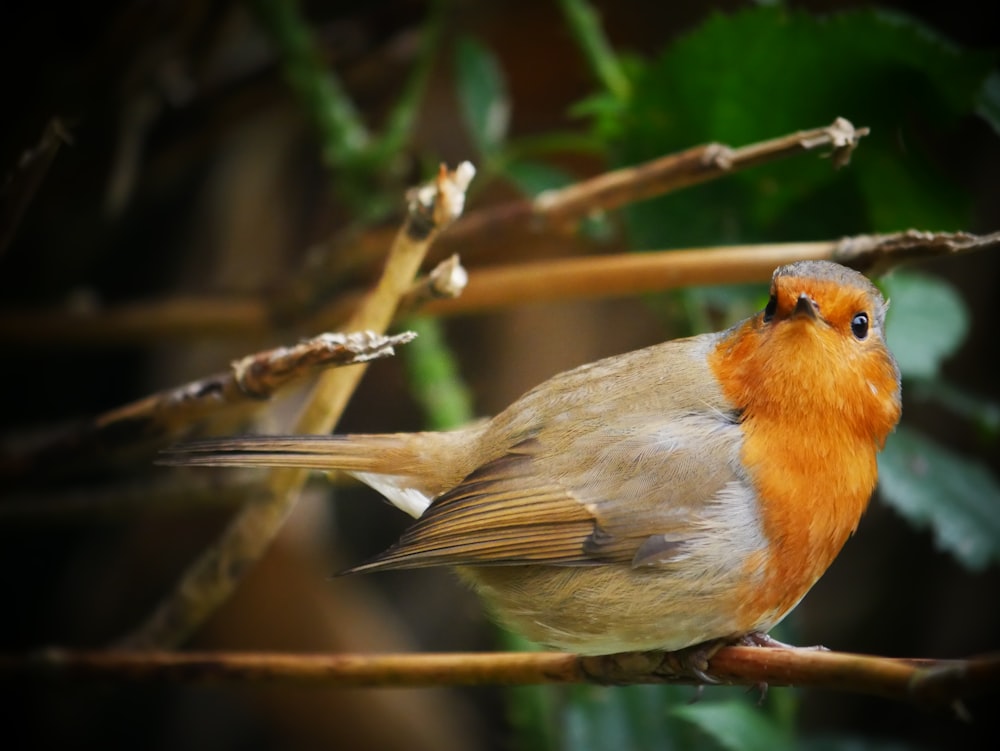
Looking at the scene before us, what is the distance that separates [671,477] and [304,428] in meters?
0.62

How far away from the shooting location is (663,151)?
2172mm

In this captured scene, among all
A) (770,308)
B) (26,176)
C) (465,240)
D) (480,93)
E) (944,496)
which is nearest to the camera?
(770,308)

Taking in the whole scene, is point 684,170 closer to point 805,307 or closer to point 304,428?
point 805,307

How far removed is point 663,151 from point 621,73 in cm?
24

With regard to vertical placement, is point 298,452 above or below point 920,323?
above

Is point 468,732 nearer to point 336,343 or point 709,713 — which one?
point 709,713

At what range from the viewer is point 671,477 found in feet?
5.12

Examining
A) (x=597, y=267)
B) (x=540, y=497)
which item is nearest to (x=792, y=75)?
(x=597, y=267)

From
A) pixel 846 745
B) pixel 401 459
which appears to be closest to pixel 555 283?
pixel 401 459

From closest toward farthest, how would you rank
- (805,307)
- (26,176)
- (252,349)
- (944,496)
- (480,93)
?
(805,307) < (26,176) < (944,496) < (480,93) < (252,349)

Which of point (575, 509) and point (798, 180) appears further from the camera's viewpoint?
point (798, 180)

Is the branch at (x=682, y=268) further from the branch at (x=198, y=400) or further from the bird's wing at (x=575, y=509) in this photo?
the branch at (x=198, y=400)

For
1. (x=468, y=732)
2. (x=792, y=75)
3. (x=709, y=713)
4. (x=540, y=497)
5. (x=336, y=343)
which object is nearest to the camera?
(x=336, y=343)

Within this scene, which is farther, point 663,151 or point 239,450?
point 663,151
